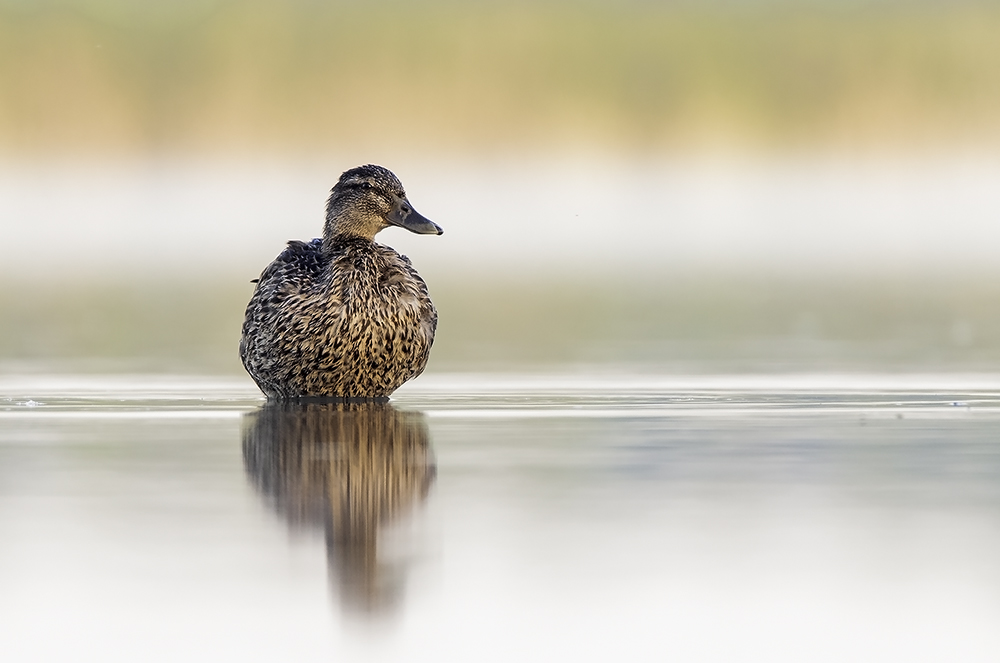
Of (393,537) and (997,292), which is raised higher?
(997,292)

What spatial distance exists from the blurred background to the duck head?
17643 millimetres

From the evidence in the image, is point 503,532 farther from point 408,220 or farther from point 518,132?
point 518,132

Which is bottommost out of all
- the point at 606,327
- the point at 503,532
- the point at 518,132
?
the point at 503,532

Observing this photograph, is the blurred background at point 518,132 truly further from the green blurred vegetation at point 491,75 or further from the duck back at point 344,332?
the duck back at point 344,332

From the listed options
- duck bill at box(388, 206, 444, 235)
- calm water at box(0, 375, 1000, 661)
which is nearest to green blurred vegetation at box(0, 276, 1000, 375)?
duck bill at box(388, 206, 444, 235)

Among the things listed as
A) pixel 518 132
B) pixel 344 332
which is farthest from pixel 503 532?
pixel 518 132

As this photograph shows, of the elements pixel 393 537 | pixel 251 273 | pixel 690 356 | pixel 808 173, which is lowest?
pixel 393 537

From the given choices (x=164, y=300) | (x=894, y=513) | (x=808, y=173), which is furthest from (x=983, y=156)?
(x=894, y=513)

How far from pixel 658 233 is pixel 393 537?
46.7 metres

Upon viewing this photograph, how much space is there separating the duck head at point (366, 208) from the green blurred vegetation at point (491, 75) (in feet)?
296

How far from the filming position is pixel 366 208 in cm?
1207

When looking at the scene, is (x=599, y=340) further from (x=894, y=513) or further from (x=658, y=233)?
(x=658, y=233)

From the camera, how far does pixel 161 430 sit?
9.85 m

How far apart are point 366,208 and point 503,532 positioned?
520 cm
